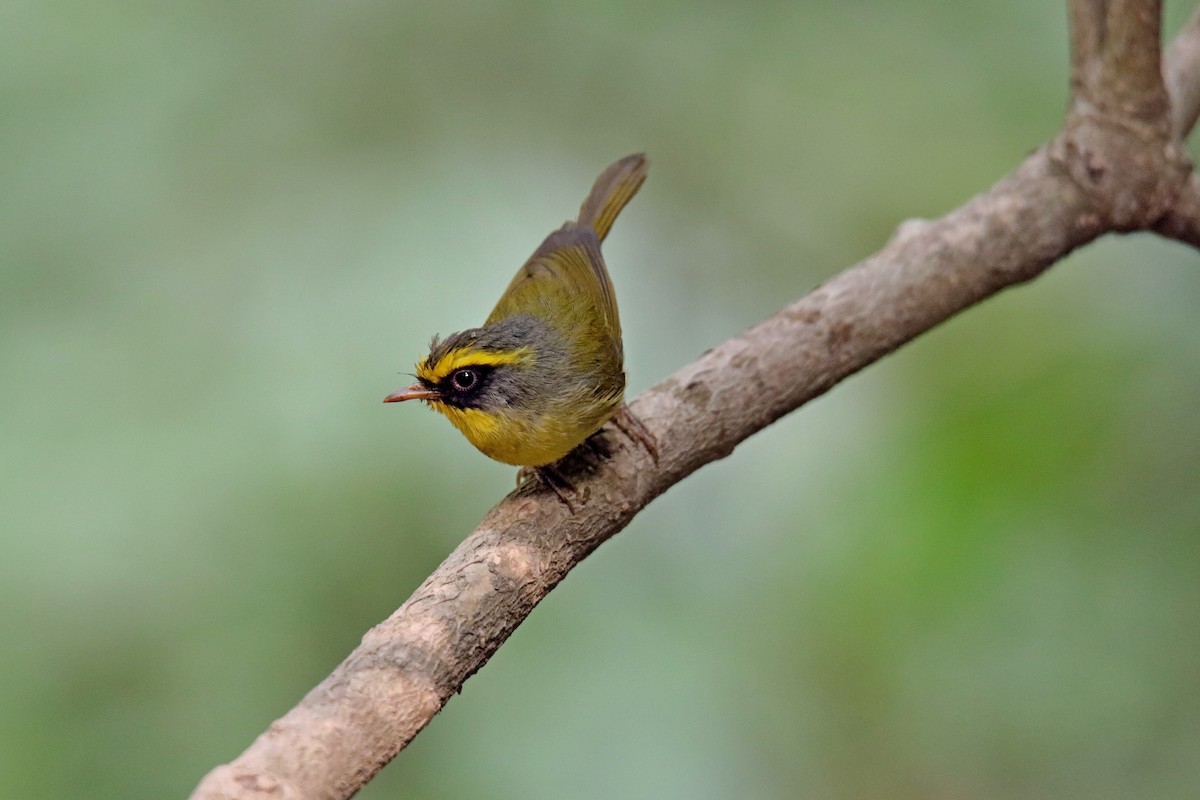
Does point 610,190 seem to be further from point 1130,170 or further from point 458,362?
point 1130,170

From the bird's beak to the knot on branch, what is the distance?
2.33 meters

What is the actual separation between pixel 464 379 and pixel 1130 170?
240 cm

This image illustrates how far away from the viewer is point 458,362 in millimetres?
3068

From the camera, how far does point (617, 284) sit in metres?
4.76

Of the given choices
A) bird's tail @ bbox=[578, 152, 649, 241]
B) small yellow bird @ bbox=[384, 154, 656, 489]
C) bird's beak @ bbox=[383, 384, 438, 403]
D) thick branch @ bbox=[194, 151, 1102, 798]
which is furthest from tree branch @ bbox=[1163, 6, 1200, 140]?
bird's beak @ bbox=[383, 384, 438, 403]

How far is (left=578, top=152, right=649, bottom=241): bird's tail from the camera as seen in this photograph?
3986mm

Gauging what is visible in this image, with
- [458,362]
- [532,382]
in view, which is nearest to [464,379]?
[458,362]

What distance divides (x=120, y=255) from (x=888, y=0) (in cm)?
367

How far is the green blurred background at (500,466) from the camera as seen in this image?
12.6ft

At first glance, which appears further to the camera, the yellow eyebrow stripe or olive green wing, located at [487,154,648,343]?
olive green wing, located at [487,154,648,343]

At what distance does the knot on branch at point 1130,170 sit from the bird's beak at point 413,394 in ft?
7.66

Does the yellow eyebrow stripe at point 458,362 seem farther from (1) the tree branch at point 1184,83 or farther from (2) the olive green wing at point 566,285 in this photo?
(1) the tree branch at point 1184,83

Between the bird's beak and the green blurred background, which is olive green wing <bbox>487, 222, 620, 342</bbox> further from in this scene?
the green blurred background

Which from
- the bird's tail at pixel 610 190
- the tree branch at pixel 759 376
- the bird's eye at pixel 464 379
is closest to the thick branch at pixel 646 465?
the tree branch at pixel 759 376
